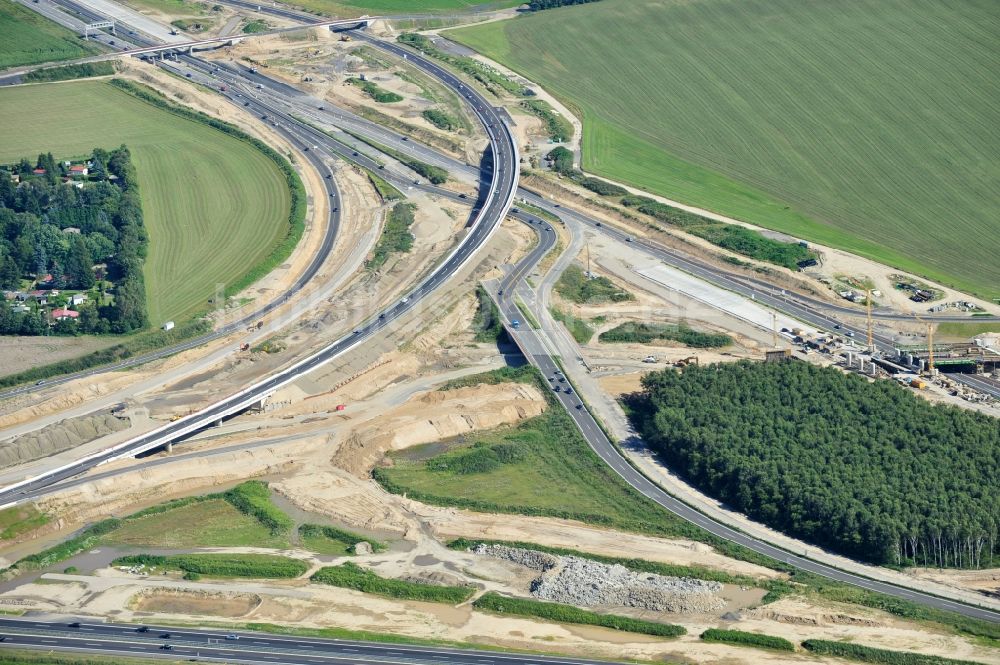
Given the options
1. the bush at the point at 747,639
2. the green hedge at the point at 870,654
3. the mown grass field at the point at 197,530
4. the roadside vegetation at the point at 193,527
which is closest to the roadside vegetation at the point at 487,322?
the roadside vegetation at the point at 193,527

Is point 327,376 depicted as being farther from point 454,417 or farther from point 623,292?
point 623,292

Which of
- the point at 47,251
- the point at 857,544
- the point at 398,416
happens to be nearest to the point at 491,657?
the point at 857,544

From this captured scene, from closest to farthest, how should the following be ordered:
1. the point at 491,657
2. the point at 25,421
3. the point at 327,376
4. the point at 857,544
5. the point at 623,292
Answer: the point at 491,657 < the point at 857,544 < the point at 25,421 < the point at 327,376 < the point at 623,292

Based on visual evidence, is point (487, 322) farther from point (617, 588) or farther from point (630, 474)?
A: point (617, 588)

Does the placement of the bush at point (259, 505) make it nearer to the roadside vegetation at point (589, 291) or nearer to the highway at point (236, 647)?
the highway at point (236, 647)

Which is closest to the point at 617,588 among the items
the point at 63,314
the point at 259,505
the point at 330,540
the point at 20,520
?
the point at 330,540

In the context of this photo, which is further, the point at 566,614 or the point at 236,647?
the point at 566,614
